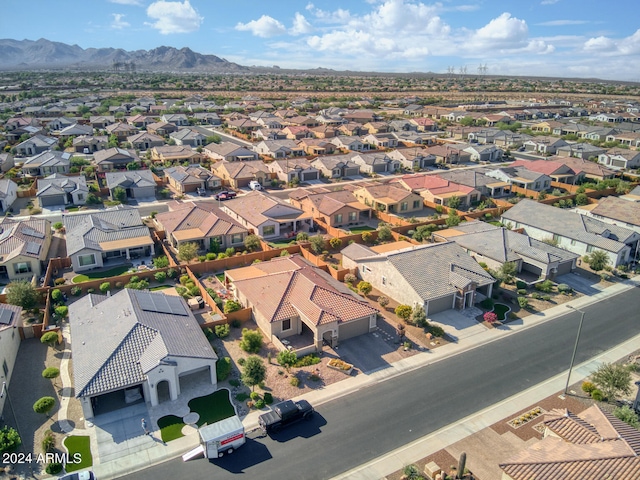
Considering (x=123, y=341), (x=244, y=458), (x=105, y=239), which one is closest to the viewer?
(x=244, y=458)

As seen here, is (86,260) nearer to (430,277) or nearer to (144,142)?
(430,277)

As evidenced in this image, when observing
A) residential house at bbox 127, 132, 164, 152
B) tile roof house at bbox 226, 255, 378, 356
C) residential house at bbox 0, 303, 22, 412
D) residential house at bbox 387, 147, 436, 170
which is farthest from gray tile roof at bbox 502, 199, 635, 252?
residential house at bbox 127, 132, 164, 152

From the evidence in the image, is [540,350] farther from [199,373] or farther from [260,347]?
[199,373]

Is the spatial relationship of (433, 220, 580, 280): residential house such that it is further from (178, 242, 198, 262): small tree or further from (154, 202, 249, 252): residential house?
(178, 242, 198, 262): small tree

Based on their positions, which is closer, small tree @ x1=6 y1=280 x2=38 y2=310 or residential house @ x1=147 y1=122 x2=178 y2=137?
small tree @ x1=6 y1=280 x2=38 y2=310

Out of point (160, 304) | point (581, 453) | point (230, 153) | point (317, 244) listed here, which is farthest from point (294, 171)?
point (581, 453)

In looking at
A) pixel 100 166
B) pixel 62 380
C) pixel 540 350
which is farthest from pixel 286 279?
pixel 100 166

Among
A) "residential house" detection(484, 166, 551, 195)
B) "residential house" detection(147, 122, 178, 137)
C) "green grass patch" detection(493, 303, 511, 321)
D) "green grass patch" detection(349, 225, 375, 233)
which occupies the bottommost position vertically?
"green grass patch" detection(493, 303, 511, 321)

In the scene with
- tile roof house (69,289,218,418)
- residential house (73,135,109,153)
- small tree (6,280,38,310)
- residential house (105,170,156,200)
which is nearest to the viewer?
tile roof house (69,289,218,418)
